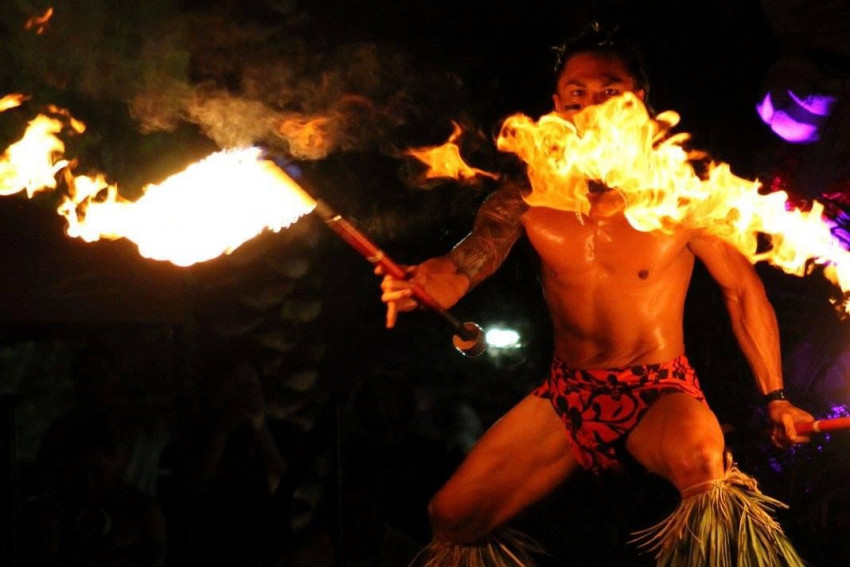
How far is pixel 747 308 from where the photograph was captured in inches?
164

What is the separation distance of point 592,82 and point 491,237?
786 millimetres

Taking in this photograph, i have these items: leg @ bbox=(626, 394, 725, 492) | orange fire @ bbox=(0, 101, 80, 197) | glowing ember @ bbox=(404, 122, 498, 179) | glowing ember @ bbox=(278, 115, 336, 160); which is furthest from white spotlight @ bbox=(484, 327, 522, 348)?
orange fire @ bbox=(0, 101, 80, 197)

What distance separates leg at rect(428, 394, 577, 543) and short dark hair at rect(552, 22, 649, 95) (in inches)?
59.5

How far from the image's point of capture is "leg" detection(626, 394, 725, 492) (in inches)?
137

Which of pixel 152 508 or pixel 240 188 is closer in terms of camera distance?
pixel 240 188

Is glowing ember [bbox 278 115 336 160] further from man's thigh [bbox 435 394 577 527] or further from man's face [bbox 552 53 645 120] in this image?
man's thigh [bbox 435 394 577 527]

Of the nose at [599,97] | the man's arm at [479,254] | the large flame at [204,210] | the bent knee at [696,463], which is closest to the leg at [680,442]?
the bent knee at [696,463]

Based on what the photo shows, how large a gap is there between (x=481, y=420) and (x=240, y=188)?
3085 mm

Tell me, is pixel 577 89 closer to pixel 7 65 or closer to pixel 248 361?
pixel 248 361

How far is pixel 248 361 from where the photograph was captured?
5832mm

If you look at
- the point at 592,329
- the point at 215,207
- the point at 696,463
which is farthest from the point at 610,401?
the point at 215,207

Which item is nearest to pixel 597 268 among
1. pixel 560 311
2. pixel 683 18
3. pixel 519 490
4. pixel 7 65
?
pixel 560 311

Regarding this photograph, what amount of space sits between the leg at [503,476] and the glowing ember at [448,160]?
1.80m

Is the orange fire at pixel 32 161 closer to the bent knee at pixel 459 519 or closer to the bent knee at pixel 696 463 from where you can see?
the bent knee at pixel 459 519
